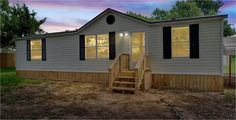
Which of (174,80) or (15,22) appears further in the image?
(15,22)

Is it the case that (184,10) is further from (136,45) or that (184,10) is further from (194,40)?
(194,40)

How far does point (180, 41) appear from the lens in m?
9.92

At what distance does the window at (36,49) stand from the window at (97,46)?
3.72 metres

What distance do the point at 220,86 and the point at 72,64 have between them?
7.89 metres

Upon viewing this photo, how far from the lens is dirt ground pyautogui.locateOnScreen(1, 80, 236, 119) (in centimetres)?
570

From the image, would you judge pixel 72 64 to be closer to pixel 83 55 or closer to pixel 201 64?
pixel 83 55

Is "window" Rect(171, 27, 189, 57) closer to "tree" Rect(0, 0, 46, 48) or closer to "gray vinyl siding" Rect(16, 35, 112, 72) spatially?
"gray vinyl siding" Rect(16, 35, 112, 72)

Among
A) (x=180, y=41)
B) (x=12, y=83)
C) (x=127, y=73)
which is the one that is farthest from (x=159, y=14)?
(x=127, y=73)

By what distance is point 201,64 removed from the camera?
31.2 ft

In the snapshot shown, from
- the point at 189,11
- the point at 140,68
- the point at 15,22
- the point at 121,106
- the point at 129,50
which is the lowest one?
the point at 121,106

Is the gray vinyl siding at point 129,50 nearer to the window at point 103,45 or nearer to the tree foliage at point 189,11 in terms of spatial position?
the window at point 103,45

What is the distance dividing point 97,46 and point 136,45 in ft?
7.30

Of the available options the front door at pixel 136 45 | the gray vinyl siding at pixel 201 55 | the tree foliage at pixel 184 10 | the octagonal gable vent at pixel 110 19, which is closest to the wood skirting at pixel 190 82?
the gray vinyl siding at pixel 201 55

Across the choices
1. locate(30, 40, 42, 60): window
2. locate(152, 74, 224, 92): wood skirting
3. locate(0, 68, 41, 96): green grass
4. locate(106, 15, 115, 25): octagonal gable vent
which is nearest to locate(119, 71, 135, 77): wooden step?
locate(152, 74, 224, 92): wood skirting
